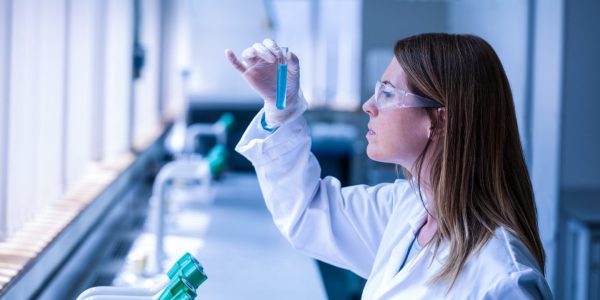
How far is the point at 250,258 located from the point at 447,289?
1.17 meters

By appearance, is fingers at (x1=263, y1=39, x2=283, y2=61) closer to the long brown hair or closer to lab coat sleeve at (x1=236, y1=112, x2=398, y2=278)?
lab coat sleeve at (x1=236, y1=112, x2=398, y2=278)

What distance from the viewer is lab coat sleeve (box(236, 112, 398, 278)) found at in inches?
63.3

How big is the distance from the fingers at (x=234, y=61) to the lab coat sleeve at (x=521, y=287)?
2.18ft

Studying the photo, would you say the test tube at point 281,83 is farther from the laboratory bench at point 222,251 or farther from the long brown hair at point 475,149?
Answer: the laboratory bench at point 222,251

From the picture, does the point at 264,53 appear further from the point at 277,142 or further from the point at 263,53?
the point at 277,142

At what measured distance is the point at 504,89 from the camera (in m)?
1.31

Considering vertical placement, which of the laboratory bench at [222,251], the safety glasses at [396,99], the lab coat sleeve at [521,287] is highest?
the safety glasses at [396,99]

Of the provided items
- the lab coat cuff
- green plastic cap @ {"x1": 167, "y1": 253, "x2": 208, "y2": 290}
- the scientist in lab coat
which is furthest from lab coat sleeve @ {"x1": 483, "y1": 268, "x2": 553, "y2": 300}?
the lab coat cuff

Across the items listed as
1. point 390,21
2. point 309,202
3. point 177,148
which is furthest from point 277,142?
point 390,21

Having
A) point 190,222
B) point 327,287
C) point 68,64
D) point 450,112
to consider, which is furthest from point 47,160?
point 327,287

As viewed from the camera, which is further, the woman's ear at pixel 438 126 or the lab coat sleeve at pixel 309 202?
the lab coat sleeve at pixel 309 202

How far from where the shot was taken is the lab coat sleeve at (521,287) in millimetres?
1146

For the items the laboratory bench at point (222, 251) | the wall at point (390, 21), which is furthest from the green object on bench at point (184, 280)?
the wall at point (390, 21)

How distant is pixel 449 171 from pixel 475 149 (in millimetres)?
58
